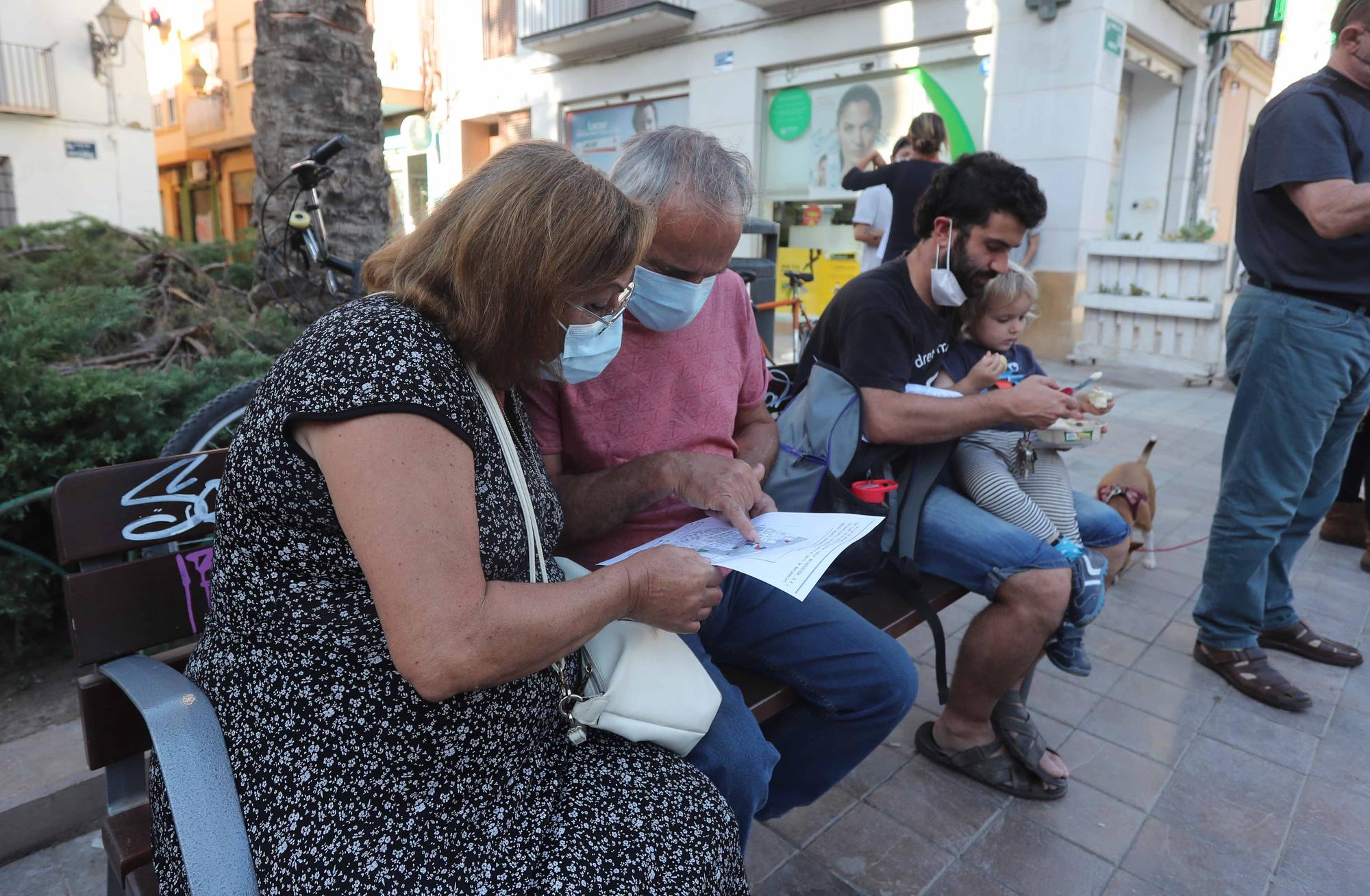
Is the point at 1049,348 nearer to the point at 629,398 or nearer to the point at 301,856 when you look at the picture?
the point at 629,398

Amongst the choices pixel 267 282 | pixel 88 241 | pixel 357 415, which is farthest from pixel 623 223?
pixel 88 241

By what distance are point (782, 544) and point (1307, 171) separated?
2.03 m

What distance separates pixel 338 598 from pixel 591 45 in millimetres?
13798

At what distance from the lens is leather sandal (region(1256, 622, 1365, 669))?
10.0 ft

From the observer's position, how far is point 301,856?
111 centimetres

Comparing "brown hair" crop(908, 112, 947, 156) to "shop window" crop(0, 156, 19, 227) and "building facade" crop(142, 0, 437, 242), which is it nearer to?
"building facade" crop(142, 0, 437, 242)

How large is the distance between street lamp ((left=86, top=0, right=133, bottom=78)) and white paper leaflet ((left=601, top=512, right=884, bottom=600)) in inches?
805

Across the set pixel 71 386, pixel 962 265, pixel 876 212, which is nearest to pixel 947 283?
pixel 962 265

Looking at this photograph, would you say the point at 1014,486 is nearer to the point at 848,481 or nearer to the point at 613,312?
the point at 848,481

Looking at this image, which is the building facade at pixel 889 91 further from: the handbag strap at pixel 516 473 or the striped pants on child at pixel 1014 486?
the handbag strap at pixel 516 473

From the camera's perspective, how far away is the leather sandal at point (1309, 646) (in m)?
3.06

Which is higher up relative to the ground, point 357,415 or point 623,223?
point 623,223

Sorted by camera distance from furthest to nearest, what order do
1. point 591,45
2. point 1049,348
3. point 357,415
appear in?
1. point 591,45
2. point 1049,348
3. point 357,415

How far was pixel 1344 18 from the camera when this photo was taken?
2521 millimetres
